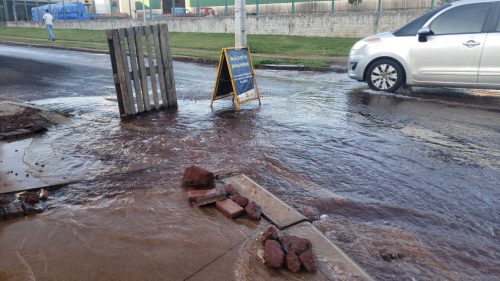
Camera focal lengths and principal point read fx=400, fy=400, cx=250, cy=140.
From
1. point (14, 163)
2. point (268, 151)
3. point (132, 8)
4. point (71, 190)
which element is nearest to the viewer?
point (71, 190)

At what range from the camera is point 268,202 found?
3.82 meters

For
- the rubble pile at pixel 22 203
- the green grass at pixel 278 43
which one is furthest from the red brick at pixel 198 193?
the green grass at pixel 278 43

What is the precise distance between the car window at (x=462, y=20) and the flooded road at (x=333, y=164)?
1.50 meters

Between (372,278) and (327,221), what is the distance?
2.88 ft

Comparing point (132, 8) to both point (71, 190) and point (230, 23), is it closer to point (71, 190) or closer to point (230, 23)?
point (230, 23)

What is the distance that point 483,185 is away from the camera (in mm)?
4406

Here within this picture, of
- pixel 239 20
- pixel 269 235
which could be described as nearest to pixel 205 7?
pixel 239 20

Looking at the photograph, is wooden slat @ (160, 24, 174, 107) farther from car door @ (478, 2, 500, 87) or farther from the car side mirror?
car door @ (478, 2, 500, 87)

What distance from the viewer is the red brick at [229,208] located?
361 centimetres

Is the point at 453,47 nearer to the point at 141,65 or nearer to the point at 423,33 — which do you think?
the point at 423,33

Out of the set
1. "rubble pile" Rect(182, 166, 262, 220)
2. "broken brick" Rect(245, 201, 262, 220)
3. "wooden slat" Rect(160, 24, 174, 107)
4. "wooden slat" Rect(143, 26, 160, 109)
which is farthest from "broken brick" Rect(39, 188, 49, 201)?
"wooden slat" Rect(160, 24, 174, 107)

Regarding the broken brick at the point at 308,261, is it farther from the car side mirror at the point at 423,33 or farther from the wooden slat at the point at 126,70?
the car side mirror at the point at 423,33

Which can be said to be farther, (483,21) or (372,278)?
(483,21)

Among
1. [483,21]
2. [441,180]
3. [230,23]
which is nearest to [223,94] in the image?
[441,180]
